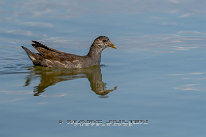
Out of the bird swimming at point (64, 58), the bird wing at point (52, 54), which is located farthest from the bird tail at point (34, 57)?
the bird wing at point (52, 54)

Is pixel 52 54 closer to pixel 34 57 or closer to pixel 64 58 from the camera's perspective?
pixel 64 58

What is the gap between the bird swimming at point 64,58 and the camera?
55.5ft

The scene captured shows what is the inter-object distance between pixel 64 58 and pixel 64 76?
5.99 ft

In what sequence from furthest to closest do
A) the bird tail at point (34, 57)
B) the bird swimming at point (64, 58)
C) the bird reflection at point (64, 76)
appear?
the bird tail at point (34, 57) < the bird swimming at point (64, 58) < the bird reflection at point (64, 76)

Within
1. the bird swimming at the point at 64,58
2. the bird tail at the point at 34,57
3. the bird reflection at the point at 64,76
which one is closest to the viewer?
the bird reflection at the point at 64,76

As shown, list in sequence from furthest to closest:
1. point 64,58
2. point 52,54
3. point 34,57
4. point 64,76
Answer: point 34,57, point 52,54, point 64,58, point 64,76

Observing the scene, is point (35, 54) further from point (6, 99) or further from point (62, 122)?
point (62, 122)

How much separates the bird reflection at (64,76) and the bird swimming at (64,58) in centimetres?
27

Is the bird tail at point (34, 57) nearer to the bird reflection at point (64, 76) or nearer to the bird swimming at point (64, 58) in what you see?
the bird swimming at point (64, 58)

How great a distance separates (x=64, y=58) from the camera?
55.8ft

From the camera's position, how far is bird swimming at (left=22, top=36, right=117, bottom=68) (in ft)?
55.5

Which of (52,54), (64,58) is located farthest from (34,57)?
(64,58)

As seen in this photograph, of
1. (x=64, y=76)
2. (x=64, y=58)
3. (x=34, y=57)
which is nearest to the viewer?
(x=64, y=76)

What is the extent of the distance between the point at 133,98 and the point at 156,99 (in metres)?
0.60
